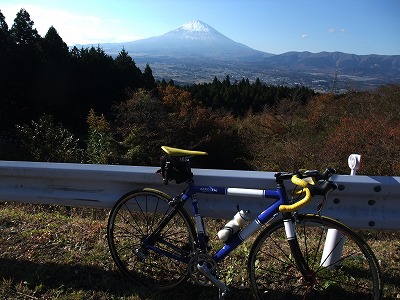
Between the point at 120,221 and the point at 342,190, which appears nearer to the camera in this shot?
the point at 342,190

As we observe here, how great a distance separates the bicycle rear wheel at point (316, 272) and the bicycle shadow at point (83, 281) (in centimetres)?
26

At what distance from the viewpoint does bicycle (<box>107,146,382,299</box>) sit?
2344mm

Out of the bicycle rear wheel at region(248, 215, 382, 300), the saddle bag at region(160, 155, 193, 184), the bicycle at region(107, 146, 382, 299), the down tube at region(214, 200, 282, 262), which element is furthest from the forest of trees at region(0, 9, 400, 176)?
the saddle bag at region(160, 155, 193, 184)

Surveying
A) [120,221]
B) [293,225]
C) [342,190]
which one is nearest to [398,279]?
[342,190]

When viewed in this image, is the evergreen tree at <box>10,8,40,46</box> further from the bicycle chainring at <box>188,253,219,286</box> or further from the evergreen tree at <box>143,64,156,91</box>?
the bicycle chainring at <box>188,253,219,286</box>

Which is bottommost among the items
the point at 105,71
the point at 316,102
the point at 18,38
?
the point at 316,102

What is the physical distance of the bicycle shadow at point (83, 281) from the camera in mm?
2791

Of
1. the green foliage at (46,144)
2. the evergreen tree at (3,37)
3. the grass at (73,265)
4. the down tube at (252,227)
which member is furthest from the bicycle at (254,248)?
the evergreen tree at (3,37)

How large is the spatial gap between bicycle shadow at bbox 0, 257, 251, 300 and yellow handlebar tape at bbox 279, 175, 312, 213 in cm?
89

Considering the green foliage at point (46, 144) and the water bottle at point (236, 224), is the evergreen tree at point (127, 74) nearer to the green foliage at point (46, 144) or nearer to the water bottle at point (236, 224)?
the green foliage at point (46, 144)

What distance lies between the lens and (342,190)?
2652 millimetres

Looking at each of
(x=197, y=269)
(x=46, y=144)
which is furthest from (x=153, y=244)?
(x=46, y=144)

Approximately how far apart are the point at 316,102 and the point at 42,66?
96.3 ft

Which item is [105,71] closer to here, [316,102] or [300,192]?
[316,102]
